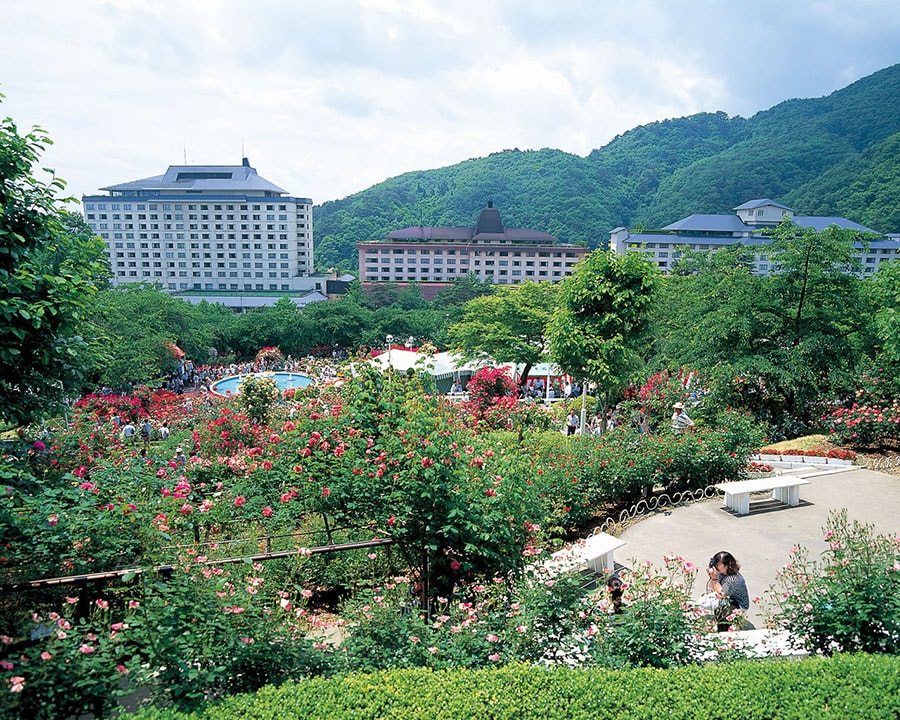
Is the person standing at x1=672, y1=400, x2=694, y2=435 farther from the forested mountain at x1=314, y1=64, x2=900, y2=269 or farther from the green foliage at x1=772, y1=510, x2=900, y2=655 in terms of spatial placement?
the forested mountain at x1=314, y1=64, x2=900, y2=269

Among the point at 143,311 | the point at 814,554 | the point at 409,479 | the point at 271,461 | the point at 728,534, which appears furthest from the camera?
the point at 143,311

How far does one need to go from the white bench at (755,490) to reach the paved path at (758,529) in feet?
0.44

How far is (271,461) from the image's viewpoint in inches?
263

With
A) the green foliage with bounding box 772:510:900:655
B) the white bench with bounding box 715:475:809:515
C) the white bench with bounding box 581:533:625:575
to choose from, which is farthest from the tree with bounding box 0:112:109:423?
the white bench with bounding box 715:475:809:515

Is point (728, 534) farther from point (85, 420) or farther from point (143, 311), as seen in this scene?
point (143, 311)

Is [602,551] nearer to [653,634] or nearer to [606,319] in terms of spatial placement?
[653,634]

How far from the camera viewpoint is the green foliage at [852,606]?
4535mm

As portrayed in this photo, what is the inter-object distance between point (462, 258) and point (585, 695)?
94968 millimetres

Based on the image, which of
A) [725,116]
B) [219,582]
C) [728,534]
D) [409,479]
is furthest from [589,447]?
[725,116]

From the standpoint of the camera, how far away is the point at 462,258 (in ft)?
318

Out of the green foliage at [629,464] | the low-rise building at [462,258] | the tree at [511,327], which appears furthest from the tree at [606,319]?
the low-rise building at [462,258]

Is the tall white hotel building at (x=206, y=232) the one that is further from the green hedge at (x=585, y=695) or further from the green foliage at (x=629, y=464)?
the green hedge at (x=585, y=695)

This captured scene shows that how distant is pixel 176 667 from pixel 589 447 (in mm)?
7030

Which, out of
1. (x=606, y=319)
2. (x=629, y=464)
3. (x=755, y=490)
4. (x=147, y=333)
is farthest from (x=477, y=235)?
(x=755, y=490)
